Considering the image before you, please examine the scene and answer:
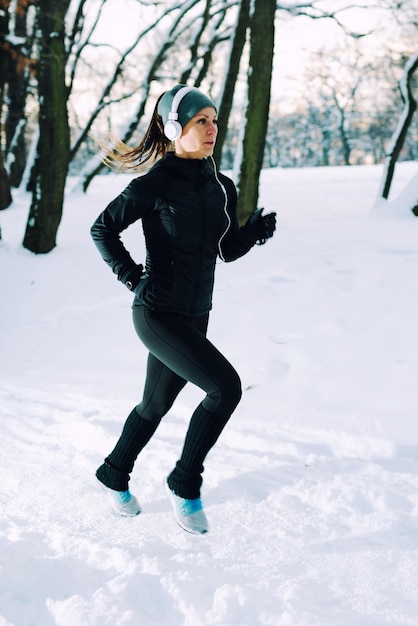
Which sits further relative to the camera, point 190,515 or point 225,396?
point 190,515

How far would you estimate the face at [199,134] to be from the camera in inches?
128

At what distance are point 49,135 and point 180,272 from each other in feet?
24.2

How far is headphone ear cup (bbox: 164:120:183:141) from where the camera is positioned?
3.24m

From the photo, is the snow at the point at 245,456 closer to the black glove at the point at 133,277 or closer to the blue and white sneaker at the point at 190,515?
the blue and white sneaker at the point at 190,515

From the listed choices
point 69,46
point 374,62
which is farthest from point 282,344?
point 69,46

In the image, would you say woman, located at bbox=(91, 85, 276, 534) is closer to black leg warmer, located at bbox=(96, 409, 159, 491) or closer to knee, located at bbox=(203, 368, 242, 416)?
knee, located at bbox=(203, 368, 242, 416)

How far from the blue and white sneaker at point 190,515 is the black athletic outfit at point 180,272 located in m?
0.08

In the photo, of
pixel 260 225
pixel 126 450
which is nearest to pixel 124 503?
pixel 126 450

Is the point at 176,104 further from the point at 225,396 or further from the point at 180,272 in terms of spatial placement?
the point at 225,396

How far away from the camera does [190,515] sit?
3455mm

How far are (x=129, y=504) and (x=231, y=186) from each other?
1743 mm

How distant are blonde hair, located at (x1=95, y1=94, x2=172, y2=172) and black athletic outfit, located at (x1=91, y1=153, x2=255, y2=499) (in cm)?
24

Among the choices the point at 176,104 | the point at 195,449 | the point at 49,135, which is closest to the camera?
the point at 176,104

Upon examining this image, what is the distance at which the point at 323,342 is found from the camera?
637cm
